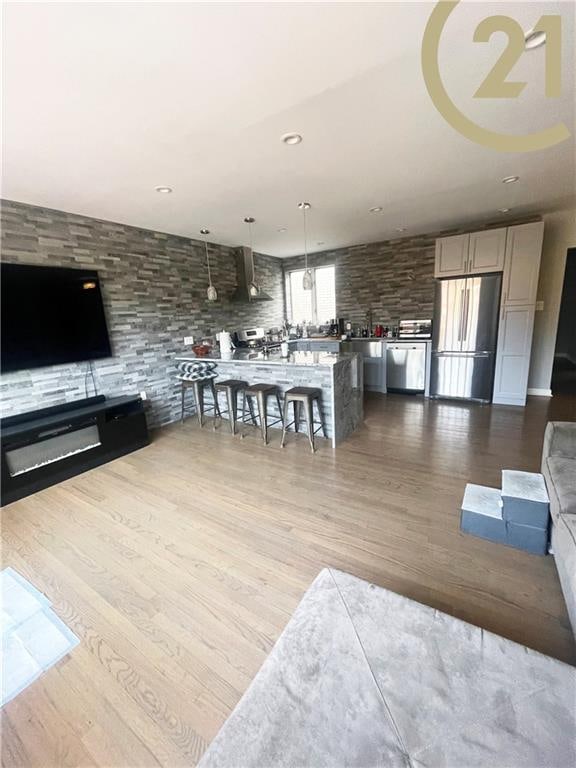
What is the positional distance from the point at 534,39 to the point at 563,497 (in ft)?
7.45

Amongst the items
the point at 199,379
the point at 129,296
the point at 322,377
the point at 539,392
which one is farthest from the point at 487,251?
the point at 129,296

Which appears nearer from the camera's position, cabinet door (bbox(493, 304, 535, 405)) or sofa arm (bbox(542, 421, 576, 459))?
sofa arm (bbox(542, 421, 576, 459))

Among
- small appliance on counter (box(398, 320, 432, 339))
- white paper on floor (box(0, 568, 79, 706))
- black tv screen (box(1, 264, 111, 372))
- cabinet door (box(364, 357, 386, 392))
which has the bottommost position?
white paper on floor (box(0, 568, 79, 706))

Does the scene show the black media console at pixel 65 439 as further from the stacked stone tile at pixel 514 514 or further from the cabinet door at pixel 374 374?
the cabinet door at pixel 374 374

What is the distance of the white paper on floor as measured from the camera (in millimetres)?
1389

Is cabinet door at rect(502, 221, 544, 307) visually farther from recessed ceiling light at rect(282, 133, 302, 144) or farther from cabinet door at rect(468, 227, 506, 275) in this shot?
recessed ceiling light at rect(282, 133, 302, 144)

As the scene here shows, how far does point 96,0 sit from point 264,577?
2.73m

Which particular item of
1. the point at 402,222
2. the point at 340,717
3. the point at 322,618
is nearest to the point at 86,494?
the point at 322,618

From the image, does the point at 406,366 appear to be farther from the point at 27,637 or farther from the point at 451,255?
the point at 27,637

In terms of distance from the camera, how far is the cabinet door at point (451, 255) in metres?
4.48

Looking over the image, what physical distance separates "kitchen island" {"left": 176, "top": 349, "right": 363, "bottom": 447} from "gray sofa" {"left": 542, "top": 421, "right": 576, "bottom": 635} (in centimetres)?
182

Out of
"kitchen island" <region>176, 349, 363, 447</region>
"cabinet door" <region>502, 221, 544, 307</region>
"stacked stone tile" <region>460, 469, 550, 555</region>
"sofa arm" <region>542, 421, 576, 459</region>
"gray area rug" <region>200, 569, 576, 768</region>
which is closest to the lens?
"gray area rug" <region>200, 569, 576, 768</region>

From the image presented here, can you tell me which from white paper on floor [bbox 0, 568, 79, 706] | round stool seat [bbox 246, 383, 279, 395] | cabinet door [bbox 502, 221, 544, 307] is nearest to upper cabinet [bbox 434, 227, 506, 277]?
cabinet door [bbox 502, 221, 544, 307]

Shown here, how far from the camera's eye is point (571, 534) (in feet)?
4.70
